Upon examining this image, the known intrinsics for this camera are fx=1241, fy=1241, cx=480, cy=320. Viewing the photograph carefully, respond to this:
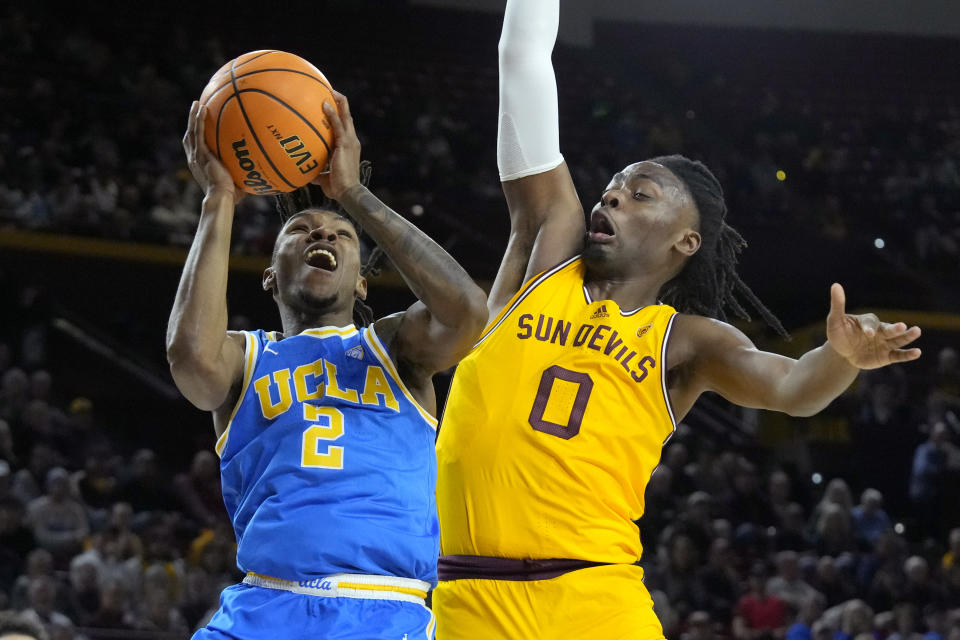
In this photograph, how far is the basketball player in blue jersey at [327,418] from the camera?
3020 millimetres

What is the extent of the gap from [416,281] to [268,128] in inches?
21.4

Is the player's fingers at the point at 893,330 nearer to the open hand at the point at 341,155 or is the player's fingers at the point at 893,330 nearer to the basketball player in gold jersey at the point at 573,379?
the basketball player in gold jersey at the point at 573,379

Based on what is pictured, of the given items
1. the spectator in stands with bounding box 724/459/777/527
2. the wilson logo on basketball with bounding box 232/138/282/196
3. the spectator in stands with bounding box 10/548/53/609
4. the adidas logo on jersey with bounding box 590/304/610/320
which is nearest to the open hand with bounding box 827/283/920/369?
the adidas logo on jersey with bounding box 590/304/610/320

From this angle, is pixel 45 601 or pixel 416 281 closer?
pixel 416 281

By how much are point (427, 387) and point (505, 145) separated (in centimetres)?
94

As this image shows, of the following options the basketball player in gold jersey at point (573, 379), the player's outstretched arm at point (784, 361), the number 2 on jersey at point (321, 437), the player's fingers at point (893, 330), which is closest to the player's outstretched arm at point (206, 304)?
the number 2 on jersey at point (321, 437)

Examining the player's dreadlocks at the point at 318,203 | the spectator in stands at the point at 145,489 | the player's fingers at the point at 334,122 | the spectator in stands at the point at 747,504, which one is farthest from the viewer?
the spectator in stands at the point at 747,504

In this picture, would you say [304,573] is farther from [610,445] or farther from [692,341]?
[692,341]

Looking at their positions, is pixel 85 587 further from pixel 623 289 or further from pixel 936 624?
pixel 936 624

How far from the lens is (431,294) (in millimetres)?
3096

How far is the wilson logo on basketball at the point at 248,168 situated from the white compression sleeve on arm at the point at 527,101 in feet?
2.90

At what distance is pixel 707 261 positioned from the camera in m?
3.93

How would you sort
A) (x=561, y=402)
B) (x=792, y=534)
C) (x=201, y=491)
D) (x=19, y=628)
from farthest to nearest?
(x=792, y=534) < (x=201, y=491) < (x=561, y=402) < (x=19, y=628)

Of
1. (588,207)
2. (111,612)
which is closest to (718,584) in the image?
(111,612)
